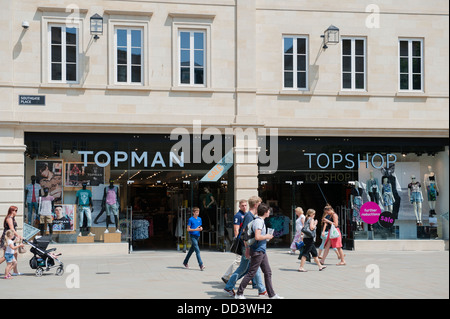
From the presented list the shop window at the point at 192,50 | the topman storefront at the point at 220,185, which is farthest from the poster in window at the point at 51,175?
the shop window at the point at 192,50

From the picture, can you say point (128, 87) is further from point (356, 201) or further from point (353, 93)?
point (356, 201)

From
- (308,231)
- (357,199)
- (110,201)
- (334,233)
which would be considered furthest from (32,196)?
(357,199)

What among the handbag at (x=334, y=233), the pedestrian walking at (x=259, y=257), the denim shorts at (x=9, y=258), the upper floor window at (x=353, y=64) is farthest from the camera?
the upper floor window at (x=353, y=64)

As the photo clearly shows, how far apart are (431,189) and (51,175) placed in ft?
41.9

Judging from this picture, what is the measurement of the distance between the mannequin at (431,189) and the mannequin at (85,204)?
11.4 m

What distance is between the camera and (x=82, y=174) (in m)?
19.2

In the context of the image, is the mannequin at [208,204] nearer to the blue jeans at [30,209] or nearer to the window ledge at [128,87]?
the window ledge at [128,87]

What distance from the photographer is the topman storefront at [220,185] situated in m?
19.1

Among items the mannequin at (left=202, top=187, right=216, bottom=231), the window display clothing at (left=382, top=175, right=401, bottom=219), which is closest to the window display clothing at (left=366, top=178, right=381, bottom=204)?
the window display clothing at (left=382, top=175, right=401, bottom=219)

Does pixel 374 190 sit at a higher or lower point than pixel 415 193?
higher

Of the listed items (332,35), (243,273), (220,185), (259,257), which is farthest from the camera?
(220,185)

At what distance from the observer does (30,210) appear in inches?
740

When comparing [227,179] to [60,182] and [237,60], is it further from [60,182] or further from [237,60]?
[60,182]
